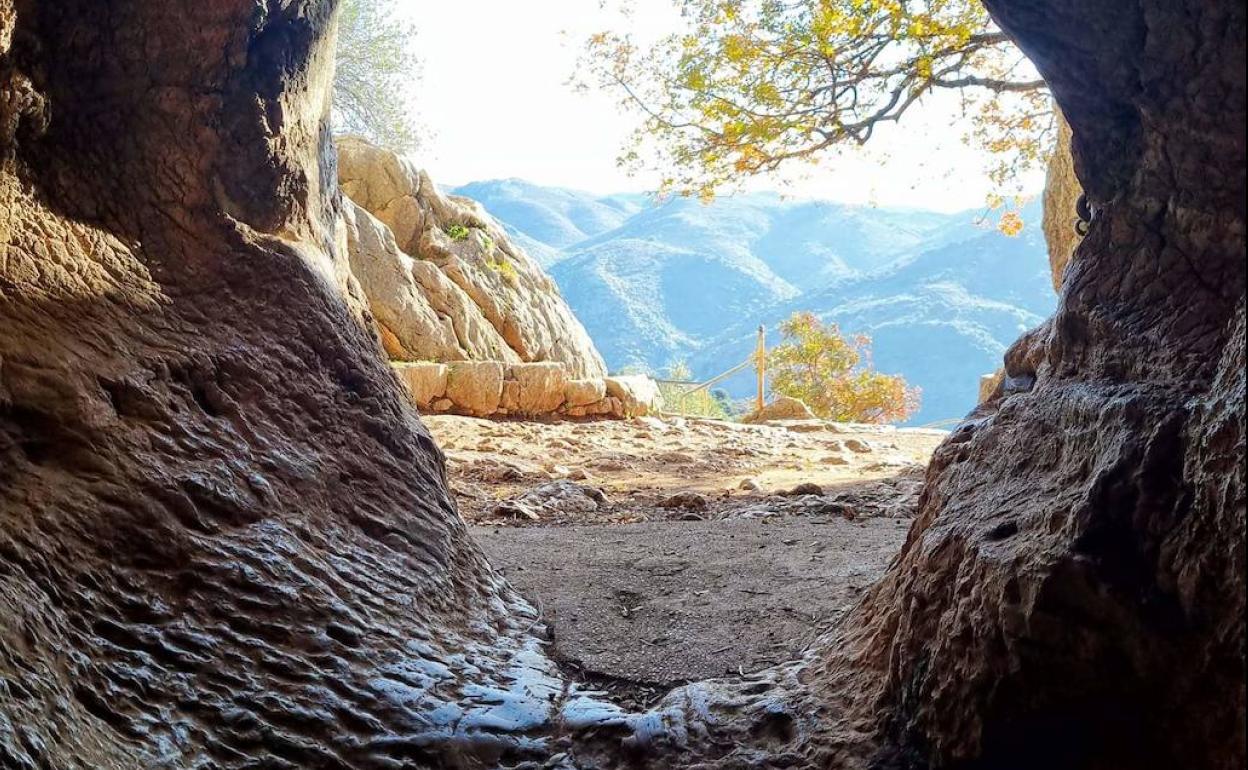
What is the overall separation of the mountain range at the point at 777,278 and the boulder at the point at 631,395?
30189mm

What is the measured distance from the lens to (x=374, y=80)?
21.2 m

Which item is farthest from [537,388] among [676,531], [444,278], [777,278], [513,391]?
[777,278]

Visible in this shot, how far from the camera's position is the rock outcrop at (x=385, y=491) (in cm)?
174

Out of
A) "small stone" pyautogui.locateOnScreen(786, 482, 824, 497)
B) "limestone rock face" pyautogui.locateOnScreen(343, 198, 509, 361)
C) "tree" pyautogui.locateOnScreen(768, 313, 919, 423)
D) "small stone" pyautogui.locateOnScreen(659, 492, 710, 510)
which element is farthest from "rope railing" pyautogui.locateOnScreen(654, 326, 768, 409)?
"small stone" pyautogui.locateOnScreen(659, 492, 710, 510)

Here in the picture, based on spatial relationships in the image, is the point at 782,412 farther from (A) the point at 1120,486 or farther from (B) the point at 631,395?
(A) the point at 1120,486

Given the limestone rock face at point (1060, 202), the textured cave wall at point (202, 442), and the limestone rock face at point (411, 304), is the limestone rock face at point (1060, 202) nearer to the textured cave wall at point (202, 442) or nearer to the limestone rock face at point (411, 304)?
the limestone rock face at point (411, 304)

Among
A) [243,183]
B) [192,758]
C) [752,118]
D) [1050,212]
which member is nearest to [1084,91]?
[192,758]

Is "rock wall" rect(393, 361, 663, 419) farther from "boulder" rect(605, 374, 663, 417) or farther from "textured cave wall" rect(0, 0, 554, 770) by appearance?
"textured cave wall" rect(0, 0, 554, 770)

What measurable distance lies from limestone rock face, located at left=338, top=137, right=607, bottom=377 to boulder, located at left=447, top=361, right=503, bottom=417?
4.79ft

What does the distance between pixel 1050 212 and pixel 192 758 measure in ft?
38.5

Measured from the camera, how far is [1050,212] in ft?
37.6

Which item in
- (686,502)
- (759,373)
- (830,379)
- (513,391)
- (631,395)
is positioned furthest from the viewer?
(830,379)

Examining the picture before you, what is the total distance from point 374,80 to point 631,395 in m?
12.3

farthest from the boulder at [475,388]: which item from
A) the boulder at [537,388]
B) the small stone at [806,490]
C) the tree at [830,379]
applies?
the tree at [830,379]
